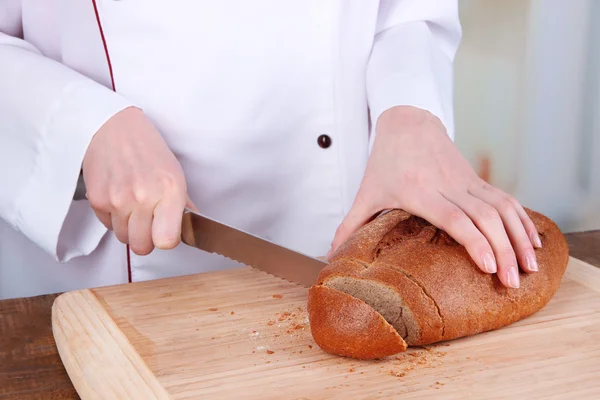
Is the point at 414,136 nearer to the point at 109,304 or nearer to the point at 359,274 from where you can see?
the point at 359,274

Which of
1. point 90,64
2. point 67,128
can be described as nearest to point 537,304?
point 67,128

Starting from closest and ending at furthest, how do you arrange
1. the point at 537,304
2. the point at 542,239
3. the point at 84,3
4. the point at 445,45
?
1. the point at 537,304
2. the point at 542,239
3. the point at 84,3
4. the point at 445,45

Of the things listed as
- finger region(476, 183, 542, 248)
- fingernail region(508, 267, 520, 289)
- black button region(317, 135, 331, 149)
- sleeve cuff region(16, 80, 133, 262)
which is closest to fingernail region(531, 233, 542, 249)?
finger region(476, 183, 542, 248)

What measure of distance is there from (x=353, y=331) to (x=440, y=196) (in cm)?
28

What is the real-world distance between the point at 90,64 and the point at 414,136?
624 mm

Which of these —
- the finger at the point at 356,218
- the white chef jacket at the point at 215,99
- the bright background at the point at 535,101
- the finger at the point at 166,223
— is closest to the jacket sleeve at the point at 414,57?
the white chef jacket at the point at 215,99

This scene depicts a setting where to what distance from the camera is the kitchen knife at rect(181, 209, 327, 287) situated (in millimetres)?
1207

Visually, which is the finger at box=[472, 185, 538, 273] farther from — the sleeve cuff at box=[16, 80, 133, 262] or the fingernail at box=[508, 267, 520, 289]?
the sleeve cuff at box=[16, 80, 133, 262]

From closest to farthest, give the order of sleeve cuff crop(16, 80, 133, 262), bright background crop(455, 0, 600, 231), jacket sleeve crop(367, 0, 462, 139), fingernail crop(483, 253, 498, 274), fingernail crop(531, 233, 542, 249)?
fingernail crop(483, 253, 498, 274) → fingernail crop(531, 233, 542, 249) → sleeve cuff crop(16, 80, 133, 262) → jacket sleeve crop(367, 0, 462, 139) → bright background crop(455, 0, 600, 231)

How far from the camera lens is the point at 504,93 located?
3029mm

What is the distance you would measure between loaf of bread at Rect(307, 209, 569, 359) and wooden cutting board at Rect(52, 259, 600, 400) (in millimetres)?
27

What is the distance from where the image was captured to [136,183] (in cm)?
119

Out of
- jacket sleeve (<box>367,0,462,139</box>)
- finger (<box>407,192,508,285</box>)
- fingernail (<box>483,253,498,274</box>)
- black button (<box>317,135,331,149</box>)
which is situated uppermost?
jacket sleeve (<box>367,0,462,139</box>)

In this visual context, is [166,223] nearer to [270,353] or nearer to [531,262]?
[270,353]
